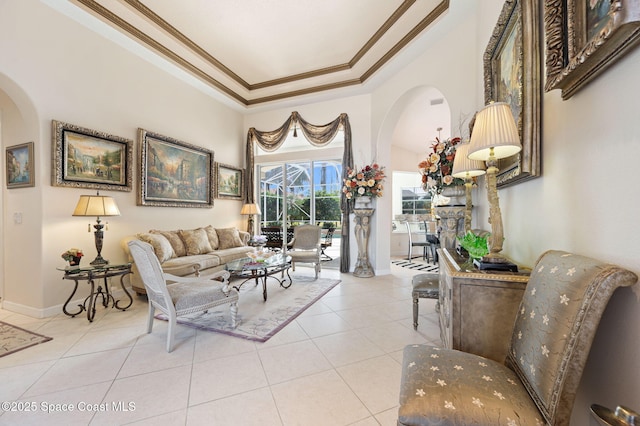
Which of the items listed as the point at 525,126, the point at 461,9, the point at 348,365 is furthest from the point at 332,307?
the point at 461,9

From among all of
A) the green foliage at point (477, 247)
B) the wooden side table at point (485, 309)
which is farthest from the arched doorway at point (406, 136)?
the wooden side table at point (485, 309)

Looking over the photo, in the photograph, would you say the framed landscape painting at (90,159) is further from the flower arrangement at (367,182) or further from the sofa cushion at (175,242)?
the flower arrangement at (367,182)

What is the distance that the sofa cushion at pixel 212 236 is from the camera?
4873mm

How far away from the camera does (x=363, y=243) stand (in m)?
5.13

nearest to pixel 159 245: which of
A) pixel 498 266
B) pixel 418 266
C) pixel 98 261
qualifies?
pixel 98 261

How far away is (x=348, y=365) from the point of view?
209 cm

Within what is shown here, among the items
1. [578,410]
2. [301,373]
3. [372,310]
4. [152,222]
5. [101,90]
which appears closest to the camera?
[578,410]

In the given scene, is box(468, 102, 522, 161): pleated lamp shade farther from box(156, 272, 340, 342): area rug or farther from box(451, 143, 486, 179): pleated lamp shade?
box(156, 272, 340, 342): area rug

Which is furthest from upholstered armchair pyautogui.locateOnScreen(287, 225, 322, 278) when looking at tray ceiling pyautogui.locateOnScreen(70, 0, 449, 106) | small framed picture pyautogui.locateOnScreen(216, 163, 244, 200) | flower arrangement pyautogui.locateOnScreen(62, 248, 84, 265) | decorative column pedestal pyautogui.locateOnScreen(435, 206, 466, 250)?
flower arrangement pyautogui.locateOnScreen(62, 248, 84, 265)

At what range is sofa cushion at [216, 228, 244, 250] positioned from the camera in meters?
5.07

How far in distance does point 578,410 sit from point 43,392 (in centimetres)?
314

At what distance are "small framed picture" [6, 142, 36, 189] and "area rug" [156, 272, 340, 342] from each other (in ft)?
7.53

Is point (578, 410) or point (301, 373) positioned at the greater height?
point (578, 410)

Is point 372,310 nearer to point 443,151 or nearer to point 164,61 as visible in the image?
point 443,151
